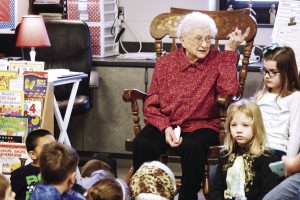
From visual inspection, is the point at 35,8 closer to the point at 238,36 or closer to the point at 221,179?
the point at 238,36

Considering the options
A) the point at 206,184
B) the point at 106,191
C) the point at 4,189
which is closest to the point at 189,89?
the point at 206,184

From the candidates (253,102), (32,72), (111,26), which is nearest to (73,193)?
(253,102)

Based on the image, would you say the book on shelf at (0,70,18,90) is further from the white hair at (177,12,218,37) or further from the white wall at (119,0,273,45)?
the white wall at (119,0,273,45)

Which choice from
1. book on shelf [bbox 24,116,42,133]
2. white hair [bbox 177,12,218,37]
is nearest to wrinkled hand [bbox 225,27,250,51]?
white hair [bbox 177,12,218,37]

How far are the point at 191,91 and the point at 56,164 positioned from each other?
1.24m

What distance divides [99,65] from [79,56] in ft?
0.60

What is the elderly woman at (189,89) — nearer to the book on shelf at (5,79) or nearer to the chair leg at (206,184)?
the chair leg at (206,184)

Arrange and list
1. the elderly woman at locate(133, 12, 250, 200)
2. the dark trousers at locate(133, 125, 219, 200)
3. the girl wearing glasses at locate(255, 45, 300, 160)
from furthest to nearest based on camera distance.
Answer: the elderly woman at locate(133, 12, 250, 200), the dark trousers at locate(133, 125, 219, 200), the girl wearing glasses at locate(255, 45, 300, 160)

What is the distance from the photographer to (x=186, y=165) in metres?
3.74

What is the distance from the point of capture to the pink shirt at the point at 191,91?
3.94 m

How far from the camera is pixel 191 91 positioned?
157 inches

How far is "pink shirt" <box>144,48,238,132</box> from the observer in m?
3.94

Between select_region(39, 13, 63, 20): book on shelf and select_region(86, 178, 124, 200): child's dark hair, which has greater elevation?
select_region(39, 13, 63, 20): book on shelf

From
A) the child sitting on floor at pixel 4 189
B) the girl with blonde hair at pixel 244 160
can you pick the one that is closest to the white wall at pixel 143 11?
the girl with blonde hair at pixel 244 160
